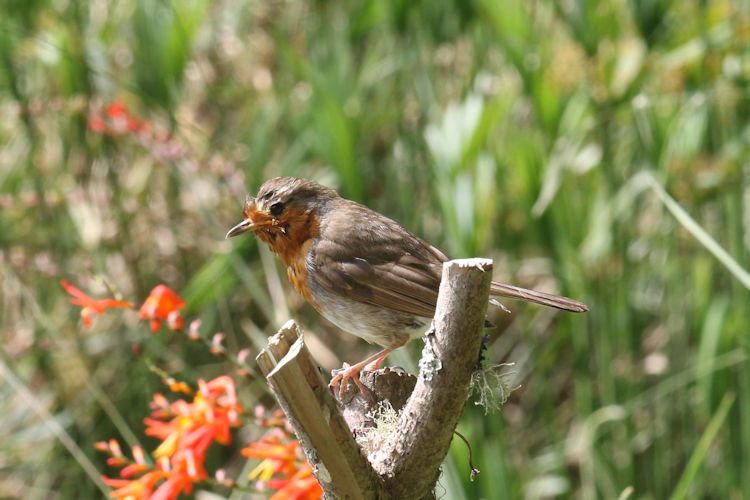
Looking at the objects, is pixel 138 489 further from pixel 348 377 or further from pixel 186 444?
pixel 348 377

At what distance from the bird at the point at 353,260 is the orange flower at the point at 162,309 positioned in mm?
182

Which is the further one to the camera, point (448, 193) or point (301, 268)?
point (448, 193)

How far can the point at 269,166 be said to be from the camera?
3.62 m

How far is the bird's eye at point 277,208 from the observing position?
187 cm

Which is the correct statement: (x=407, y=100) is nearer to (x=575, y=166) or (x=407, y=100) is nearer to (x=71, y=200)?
(x=575, y=166)

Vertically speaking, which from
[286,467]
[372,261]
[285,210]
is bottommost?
[286,467]

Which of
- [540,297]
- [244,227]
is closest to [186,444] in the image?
[244,227]

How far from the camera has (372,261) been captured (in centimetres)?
187

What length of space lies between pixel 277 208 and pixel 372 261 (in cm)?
22

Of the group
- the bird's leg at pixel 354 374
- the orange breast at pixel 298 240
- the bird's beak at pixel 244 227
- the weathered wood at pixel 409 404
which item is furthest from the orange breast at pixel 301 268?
the weathered wood at pixel 409 404

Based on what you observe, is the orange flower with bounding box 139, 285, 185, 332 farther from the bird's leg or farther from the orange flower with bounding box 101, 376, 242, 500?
the bird's leg

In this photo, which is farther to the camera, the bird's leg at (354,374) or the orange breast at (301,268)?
the orange breast at (301,268)

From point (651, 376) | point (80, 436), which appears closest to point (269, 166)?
point (80, 436)

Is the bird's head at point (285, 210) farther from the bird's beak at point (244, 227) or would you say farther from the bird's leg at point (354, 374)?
the bird's leg at point (354, 374)
